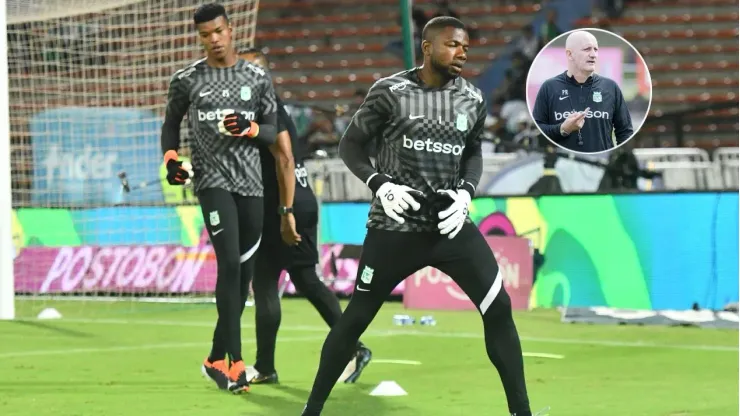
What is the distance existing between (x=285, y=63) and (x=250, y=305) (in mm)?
10866

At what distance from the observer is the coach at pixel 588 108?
13.9 feet

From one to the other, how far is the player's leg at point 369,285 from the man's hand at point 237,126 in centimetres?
204

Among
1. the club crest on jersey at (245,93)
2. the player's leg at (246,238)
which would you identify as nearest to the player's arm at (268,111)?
the club crest on jersey at (245,93)

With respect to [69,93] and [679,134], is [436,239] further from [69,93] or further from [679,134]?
[679,134]

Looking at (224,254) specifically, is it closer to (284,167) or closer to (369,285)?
(284,167)

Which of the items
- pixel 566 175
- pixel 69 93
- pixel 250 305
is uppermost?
pixel 69 93

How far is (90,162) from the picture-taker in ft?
55.6

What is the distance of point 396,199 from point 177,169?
8.20 feet

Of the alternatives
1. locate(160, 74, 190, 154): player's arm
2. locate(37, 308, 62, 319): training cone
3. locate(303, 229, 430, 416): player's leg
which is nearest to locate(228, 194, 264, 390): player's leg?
locate(160, 74, 190, 154): player's arm

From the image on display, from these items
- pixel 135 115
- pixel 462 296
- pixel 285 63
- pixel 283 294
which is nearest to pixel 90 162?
pixel 135 115

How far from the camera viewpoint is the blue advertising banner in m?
16.2

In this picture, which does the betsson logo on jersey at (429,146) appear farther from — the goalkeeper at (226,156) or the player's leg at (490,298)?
the goalkeeper at (226,156)

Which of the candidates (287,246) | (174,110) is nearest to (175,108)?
(174,110)

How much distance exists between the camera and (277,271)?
30.0 ft
